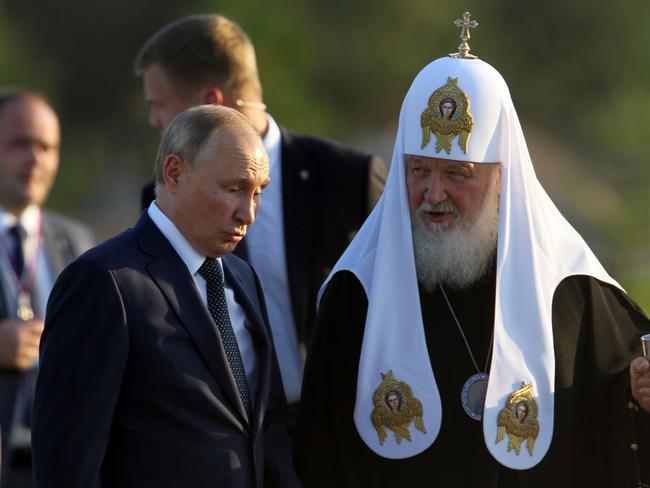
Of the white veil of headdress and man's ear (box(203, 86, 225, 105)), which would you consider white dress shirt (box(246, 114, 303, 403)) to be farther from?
the white veil of headdress

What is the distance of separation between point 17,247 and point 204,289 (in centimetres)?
313

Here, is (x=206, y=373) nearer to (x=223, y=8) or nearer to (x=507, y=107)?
(x=507, y=107)

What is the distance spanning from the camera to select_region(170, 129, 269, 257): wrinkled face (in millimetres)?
3879

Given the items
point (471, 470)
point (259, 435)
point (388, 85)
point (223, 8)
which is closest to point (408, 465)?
point (471, 470)

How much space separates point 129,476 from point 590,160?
1315 inches

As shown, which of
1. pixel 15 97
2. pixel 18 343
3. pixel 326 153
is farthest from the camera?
pixel 15 97

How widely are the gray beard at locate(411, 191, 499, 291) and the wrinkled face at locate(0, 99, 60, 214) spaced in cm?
302

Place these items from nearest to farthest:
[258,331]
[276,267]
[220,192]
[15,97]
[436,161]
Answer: [220,192] < [258,331] < [436,161] < [276,267] < [15,97]

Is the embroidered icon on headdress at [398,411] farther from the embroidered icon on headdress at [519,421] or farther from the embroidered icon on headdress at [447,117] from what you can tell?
the embroidered icon on headdress at [447,117]

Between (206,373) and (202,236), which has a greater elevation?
(202,236)

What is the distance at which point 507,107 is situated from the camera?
15.9 ft

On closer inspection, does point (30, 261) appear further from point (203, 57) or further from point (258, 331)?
point (258, 331)

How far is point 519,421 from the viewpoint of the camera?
448cm

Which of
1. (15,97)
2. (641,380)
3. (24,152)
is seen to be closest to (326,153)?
(641,380)
